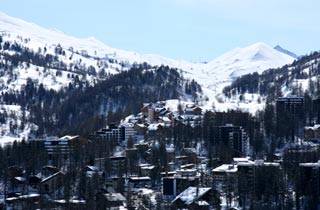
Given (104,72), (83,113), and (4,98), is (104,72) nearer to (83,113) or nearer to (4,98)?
(4,98)

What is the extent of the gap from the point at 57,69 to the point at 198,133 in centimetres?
11322

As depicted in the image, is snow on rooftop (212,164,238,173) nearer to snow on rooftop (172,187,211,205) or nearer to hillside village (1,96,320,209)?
hillside village (1,96,320,209)

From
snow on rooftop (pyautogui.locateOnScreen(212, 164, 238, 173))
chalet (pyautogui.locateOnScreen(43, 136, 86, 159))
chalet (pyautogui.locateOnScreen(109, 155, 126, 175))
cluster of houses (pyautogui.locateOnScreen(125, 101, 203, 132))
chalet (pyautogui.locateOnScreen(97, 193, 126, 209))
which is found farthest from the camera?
cluster of houses (pyautogui.locateOnScreen(125, 101, 203, 132))

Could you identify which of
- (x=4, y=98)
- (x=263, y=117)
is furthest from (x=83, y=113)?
(x=263, y=117)

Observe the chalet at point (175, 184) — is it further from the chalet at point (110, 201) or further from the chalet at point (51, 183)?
the chalet at point (51, 183)

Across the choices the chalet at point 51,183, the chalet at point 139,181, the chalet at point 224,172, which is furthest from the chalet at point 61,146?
the chalet at point 224,172

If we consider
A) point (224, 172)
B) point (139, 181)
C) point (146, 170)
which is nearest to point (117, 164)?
point (146, 170)

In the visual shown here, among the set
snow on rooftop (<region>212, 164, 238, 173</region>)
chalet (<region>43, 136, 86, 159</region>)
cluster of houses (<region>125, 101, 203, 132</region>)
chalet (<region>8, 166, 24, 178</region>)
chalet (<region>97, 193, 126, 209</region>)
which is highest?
cluster of houses (<region>125, 101, 203, 132</region>)

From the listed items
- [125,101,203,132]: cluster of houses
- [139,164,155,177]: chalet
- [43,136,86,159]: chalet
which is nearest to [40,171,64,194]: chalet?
[139,164,155,177]: chalet

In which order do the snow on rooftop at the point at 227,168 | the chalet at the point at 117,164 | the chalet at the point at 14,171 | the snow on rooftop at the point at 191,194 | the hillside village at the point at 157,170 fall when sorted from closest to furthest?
the snow on rooftop at the point at 191,194
the hillside village at the point at 157,170
the snow on rooftop at the point at 227,168
the chalet at the point at 14,171
the chalet at the point at 117,164

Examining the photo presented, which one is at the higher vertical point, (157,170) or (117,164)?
(117,164)

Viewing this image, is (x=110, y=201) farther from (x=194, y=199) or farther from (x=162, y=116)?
(x=162, y=116)

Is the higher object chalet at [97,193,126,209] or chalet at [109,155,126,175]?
chalet at [109,155,126,175]

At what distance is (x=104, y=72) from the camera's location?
19888 centimetres
